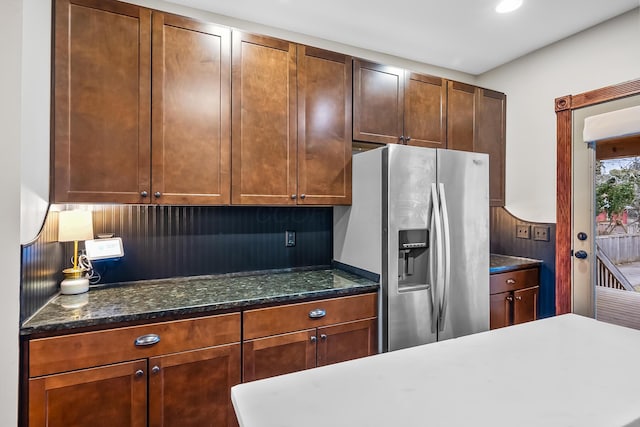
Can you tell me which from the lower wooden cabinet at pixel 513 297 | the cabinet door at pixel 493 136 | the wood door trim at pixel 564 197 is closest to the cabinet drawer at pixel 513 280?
the lower wooden cabinet at pixel 513 297

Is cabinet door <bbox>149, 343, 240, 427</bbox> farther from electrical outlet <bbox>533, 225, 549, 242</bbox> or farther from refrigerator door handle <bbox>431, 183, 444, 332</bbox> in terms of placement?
electrical outlet <bbox>533, 225, 549, 242</bbox>

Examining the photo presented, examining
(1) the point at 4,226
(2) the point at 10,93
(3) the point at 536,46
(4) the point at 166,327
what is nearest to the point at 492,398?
(4) the point at 166,327

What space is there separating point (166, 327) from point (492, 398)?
1.35 m

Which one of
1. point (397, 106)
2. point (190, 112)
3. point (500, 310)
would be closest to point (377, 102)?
point (397, 106)

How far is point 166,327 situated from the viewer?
151cm

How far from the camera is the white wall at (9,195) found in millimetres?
1207

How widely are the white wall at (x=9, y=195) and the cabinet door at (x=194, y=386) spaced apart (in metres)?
0.48

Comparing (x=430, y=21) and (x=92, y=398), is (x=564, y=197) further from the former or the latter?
(x=92, y=398)

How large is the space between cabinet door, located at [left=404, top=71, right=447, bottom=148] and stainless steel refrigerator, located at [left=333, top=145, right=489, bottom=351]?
17.5 inches

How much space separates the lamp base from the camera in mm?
1709

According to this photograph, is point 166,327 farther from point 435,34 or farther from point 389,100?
point 435,34

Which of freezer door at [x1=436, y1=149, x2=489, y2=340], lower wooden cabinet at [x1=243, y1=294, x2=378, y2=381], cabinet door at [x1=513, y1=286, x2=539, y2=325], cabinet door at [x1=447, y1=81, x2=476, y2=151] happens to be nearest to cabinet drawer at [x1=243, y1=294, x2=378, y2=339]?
lower wooden cabinet at [x1=243, y1=294, x2=378, y2=381]

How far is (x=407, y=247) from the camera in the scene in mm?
2012

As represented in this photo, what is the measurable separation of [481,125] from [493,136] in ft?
0.66
